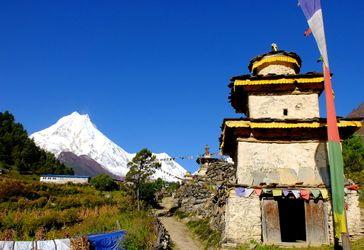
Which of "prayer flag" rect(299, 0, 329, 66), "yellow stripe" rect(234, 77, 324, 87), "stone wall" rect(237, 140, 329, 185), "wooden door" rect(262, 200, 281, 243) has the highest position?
"prayer flag" rect(299, 0, 329, 66)

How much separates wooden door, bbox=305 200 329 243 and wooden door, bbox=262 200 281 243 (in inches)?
51.9

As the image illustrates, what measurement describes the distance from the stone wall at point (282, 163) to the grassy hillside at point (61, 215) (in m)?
5.81

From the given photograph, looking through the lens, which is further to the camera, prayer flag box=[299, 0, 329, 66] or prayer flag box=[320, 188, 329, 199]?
prayer flag box=[320, 188, 329, 199]

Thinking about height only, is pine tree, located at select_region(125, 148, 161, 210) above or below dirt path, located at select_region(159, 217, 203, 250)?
above

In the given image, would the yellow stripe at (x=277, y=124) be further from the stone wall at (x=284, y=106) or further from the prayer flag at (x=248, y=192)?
the prayer flag at (x=248, y=192)

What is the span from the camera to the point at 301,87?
20.3 meters

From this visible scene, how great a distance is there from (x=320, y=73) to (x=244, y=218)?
804cm

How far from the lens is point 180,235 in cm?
2656

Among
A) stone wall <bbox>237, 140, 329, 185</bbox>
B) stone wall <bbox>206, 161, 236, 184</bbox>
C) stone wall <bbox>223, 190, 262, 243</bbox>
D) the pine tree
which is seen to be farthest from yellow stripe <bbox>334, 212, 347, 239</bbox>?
the pine tree

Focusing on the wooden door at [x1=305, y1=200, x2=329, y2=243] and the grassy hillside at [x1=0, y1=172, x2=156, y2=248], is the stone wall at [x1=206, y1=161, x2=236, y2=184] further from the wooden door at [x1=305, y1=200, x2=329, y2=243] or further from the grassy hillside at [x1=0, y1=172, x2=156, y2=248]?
the wooden door at [x1=305, y1=200, x2=329, y2=243]

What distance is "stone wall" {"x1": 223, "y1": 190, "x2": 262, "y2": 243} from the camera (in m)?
17.5

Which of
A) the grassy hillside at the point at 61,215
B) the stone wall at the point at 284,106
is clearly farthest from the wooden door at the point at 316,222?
the grassy hillside at the point at 61,215

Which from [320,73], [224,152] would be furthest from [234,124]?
[320,73]

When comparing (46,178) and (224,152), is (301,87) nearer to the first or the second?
(224,152)
